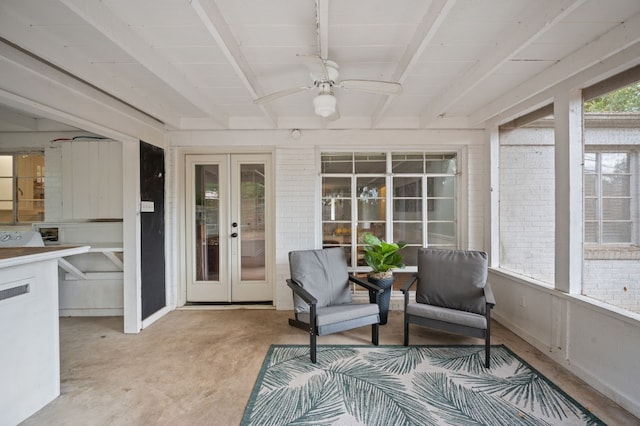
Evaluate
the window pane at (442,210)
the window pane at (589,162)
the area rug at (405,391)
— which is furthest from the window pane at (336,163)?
the window pane at (589,162)

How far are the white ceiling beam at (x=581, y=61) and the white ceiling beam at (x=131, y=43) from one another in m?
3.40

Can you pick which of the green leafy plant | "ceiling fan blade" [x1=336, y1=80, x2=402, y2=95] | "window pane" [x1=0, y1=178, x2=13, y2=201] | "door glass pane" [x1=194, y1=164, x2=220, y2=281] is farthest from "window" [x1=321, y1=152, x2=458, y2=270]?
"window pane" [x1=0, y1=178, x2=13, y2=201]

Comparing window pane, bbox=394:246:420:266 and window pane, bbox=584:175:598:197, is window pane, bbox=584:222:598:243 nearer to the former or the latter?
window pane, bbox=584:175:598:197

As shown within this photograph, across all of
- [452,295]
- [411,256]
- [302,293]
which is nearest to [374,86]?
[302,293]

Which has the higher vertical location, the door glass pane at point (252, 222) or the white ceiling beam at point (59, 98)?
the white ceiling beam at point (59, 98)

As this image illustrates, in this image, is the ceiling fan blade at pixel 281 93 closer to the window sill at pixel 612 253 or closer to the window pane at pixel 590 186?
the window pane at pixel 590 186

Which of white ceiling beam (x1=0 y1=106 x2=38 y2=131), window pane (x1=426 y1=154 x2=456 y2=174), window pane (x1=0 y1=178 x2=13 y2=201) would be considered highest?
white ceiling beam (x1=0 y1=106 x2=38 y2=131)

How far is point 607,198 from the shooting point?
89.9 inches

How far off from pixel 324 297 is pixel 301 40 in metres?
2.50

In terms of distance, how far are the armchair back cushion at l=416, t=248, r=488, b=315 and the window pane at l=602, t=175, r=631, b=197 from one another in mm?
1129

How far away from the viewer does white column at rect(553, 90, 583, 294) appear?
95.5 inches

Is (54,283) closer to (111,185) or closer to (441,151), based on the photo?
(111,185)

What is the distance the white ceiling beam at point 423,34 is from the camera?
1.63 m

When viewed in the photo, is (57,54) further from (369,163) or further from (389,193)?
(389,193)
